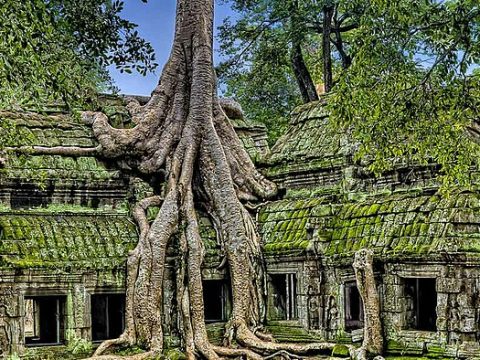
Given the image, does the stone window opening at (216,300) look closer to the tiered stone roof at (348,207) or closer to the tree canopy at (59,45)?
the tiered stone roof at (348,207)

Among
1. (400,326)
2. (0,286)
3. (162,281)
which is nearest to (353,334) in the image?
(400,326)

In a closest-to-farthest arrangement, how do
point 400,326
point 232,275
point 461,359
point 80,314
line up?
point 461,359 < point 400,326 < point 80,314 < point 232,275

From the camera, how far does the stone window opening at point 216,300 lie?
51.1 feet

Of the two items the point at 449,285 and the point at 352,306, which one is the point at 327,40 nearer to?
the point at 352,306

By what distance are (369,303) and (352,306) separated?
110cm

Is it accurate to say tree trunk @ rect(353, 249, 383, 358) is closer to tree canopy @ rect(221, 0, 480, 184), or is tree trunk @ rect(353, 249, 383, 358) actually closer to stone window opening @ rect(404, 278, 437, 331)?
stone window opening @ rect(404, 278, 437, 331)

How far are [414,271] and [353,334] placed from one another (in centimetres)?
158

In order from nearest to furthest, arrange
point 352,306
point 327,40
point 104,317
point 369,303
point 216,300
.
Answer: point 369,303 < point 352,306 < point 104,317 < point 216,300 < point 327,40

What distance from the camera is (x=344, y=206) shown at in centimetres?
1488

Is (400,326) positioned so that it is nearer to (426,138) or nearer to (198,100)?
(426,138)

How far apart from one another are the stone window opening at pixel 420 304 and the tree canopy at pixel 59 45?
16.4 ft

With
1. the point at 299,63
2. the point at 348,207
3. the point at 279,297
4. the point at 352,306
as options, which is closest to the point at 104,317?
the point at 279,297

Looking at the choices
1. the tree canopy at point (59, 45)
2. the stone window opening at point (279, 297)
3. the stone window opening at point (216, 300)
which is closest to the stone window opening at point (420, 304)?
the stone window opening at point (279, 297)

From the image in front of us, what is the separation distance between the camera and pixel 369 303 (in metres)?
13.2
